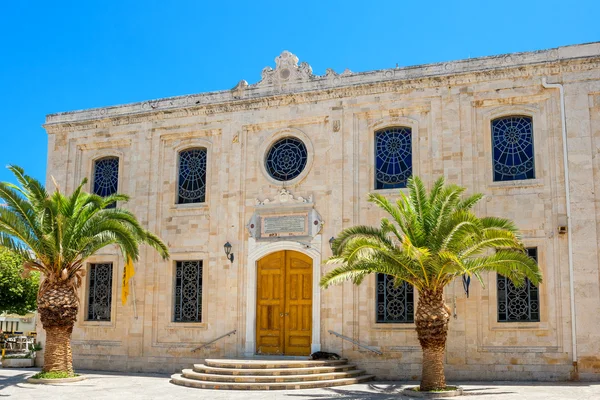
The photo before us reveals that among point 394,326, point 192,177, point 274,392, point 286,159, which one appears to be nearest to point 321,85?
point 286,159

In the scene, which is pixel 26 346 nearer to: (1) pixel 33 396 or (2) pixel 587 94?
(1) pixel 33 396

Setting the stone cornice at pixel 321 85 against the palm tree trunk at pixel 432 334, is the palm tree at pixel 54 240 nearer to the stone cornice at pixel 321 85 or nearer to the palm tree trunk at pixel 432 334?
the stone cornice at pixel 321 85

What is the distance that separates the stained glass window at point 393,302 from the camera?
16.8 meters

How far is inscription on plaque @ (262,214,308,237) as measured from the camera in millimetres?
17938

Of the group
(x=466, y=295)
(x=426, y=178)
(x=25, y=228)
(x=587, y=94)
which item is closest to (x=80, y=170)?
(x=25, y=228)

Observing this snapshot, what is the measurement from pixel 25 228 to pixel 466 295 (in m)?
10.3

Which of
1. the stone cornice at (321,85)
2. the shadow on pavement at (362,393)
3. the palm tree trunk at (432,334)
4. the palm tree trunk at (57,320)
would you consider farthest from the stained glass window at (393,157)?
the palm tree trunk at (57,320)

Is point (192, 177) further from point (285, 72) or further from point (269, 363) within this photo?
point (269, 363)

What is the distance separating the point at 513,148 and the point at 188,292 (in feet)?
30.5

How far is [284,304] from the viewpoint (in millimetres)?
17922

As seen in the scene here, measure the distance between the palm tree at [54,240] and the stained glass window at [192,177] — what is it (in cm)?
329

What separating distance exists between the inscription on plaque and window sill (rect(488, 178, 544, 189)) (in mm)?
Answer: 4787

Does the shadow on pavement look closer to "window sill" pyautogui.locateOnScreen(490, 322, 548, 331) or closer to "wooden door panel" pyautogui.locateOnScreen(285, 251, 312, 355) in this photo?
"window sill" pyautogui.locateOnScreen(490, 322, 548, 331)

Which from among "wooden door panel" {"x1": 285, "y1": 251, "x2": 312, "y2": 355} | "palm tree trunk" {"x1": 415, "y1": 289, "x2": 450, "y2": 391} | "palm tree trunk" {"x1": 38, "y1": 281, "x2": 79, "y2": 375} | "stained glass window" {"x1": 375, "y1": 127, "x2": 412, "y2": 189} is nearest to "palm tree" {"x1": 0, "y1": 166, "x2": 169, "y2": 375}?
"palm tree trunk" {"x1": 38, "y1": 281, "x2": 79, "y2": 375}
